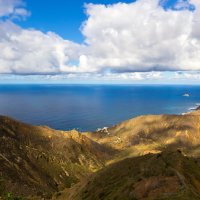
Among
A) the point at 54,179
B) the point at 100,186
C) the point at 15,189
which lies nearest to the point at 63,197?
the point at 100,186

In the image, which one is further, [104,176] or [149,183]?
[104,176]

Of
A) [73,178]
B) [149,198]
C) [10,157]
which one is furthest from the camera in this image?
[73,178]

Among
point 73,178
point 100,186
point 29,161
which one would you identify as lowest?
point 73,178

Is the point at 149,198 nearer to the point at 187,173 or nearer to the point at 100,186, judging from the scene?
the point at 187,173

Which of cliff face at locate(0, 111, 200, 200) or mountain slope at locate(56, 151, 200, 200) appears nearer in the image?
mountain slope at locate(56, 151, 200, 200)

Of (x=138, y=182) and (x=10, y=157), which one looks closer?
(x=138, y=182)

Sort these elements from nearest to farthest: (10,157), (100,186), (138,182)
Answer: (138,182), (100,186), (10,157)

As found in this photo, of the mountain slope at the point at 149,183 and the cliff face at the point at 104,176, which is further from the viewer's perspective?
the cliff face at the point at 104,176

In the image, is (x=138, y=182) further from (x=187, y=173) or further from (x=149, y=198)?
(x=187, y=173)

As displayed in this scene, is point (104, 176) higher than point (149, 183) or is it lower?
lower

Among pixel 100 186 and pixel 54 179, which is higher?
pixel 100 186
